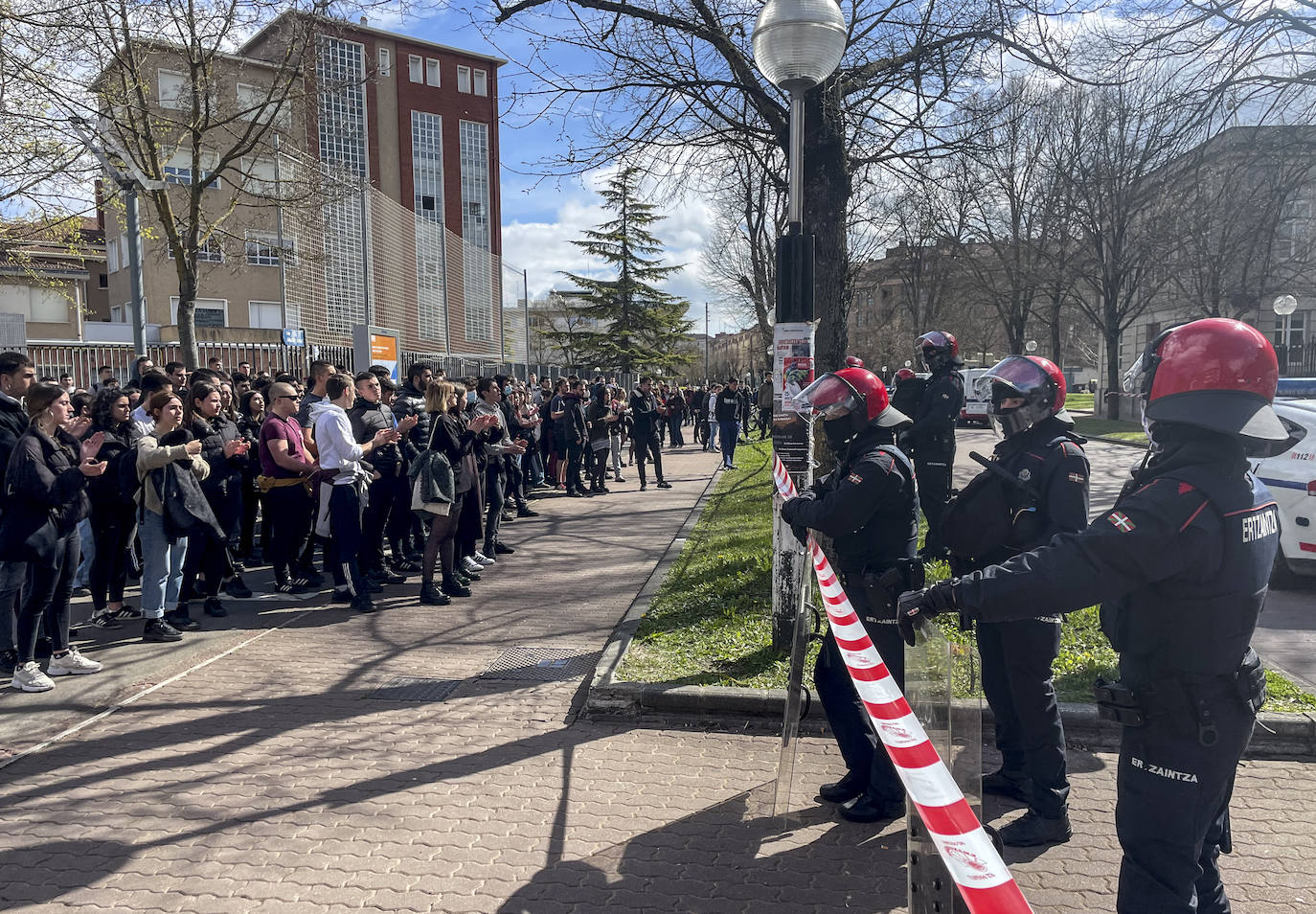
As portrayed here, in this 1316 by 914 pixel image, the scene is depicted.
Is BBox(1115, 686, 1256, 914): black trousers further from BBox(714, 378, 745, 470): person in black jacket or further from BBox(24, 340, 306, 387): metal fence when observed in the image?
BBox(714, 378, 745, 470): person in black jacket

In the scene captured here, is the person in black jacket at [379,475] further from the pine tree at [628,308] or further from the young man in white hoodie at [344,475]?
the pine tree at [628,308]

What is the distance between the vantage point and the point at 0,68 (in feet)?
35.9

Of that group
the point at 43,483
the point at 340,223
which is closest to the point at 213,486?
the point at 43,483

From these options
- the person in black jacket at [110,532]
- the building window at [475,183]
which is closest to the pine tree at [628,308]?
the building window at [475,183]

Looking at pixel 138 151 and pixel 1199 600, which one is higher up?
pixel 138 151

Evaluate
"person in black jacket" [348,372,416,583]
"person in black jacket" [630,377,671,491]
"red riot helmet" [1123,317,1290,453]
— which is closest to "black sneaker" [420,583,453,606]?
"person in black jacket" [348,372,416,583]

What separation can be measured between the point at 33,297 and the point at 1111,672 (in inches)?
1683

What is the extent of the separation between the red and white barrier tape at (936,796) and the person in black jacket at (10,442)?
532cm

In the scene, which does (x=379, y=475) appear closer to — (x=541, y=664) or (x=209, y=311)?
(x=541, y=664)

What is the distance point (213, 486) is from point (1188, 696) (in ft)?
24.5

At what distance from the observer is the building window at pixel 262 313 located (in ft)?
112

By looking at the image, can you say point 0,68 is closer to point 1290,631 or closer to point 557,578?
point 557,578

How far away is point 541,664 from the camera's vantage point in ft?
20.4

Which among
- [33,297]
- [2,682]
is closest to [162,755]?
[2,682]
